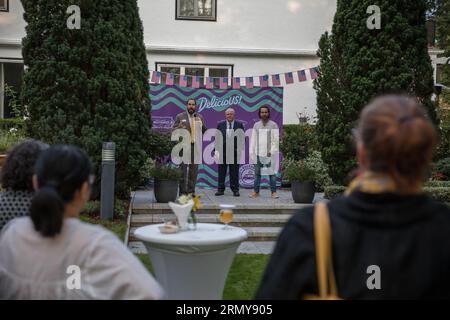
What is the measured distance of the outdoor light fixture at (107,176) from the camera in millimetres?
8359

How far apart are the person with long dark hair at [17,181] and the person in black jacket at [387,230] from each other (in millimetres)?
1727

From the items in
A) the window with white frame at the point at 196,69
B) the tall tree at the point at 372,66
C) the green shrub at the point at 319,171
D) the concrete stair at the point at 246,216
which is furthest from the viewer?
the window with white frame at the point at 196,69

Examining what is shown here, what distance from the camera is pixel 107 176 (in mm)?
8391

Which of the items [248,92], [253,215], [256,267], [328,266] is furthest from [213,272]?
[248,92]

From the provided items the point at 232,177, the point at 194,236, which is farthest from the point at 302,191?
the point at 194,236

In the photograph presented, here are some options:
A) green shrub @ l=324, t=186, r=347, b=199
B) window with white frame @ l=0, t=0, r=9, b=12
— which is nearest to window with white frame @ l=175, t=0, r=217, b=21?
window with white frame @ l=0, t=0, r=9, b=12

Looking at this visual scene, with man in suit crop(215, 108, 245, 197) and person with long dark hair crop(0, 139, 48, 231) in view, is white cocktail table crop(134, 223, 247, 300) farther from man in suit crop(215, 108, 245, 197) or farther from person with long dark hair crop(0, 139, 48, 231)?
man in suit crop(215, 108, 245, 197)

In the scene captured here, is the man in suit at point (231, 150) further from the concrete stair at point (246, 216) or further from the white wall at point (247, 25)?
the white wall at point (247, 25)

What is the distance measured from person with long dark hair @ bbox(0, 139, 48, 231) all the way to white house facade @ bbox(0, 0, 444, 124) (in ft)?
43.7

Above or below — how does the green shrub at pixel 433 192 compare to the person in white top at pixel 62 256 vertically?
below

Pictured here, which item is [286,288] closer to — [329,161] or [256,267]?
[256,267]

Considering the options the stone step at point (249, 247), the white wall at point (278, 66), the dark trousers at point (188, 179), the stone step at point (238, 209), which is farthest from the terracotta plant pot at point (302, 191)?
the white wall at point (278, 66)

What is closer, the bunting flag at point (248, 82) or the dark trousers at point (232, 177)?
the dark trousers at point (232, 177)

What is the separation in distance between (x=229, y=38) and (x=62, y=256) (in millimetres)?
14752
